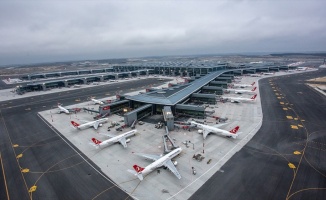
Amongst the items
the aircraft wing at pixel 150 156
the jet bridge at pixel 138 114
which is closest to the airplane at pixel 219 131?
the aircraft wing at pixel 150 156

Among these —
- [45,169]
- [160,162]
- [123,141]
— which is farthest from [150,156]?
[45,169]

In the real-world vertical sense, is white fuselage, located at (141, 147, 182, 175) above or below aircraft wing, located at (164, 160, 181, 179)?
above

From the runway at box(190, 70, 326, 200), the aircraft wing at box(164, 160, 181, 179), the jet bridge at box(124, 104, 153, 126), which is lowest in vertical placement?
the runway at box(190, 70, 326, 200)

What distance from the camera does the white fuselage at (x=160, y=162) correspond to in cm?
4219

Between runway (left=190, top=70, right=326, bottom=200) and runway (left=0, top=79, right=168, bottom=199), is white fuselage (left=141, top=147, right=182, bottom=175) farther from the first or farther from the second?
runway (left=190, top=70, right=326, bottom=200)

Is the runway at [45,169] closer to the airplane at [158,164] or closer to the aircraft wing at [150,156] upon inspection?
the airplane at [158,164]

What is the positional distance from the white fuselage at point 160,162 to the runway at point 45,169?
7.21 meters

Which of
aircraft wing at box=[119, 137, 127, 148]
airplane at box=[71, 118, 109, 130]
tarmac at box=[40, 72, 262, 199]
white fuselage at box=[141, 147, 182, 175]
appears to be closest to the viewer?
tarmac at box=[40, 72, 262, 199]

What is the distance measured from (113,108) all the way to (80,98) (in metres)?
48.1

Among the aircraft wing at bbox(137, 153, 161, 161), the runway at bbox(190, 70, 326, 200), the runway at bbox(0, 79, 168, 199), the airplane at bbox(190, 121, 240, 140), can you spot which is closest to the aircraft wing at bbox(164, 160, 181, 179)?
the aircraft wing at bbox(137, 153, 161, 161)

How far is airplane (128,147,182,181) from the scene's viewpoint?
41.0 m

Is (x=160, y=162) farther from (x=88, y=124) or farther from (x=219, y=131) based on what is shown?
(x=88, y=124)

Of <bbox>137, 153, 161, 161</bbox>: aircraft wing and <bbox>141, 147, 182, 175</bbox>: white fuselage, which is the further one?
<bbox>137, 153, 161, 161</bbox>: aircraft wing

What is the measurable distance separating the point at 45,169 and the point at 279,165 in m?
59.2
